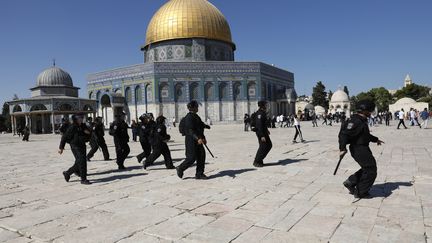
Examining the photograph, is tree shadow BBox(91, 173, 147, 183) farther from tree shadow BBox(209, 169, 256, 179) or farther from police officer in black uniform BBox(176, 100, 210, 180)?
tree shadow BBox(209, 169, 256, 179)

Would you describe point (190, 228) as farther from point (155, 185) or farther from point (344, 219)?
point (155, 185)

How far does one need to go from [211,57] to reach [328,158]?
110 ft

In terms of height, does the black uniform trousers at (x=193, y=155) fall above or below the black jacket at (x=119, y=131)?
below

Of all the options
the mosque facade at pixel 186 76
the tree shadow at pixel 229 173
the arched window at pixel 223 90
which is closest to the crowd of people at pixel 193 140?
the tree shadow at pixel 229 173

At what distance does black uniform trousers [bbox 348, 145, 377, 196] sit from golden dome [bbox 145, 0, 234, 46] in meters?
36.5

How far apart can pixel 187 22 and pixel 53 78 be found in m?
16.6

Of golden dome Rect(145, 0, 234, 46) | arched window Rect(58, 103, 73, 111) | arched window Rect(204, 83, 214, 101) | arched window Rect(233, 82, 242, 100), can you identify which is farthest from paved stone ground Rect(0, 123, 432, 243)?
golden dome Rect(145, 0, 234, 46)

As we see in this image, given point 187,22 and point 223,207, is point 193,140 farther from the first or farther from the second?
point 187,22

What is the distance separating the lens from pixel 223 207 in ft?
13.9

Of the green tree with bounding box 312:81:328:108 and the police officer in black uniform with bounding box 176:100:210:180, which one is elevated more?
the green tree with bounding box 312:81:328:108

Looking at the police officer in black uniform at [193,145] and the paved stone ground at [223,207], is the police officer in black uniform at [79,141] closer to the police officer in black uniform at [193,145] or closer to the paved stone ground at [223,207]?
the paved stone ground at [223,207]

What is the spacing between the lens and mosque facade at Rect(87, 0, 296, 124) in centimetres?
3731

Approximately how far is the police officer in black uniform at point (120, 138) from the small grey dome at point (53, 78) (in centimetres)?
3491

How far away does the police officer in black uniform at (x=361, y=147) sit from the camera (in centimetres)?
434
